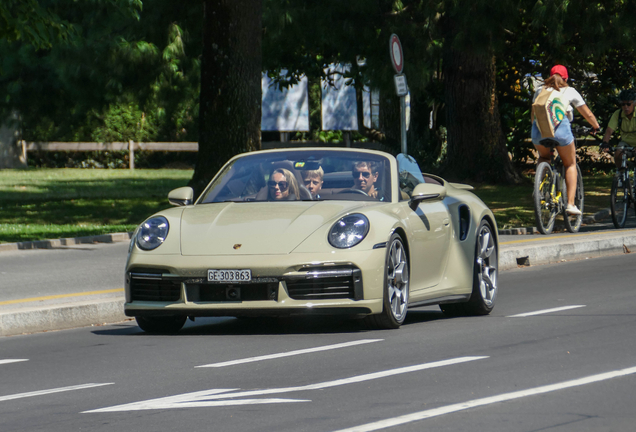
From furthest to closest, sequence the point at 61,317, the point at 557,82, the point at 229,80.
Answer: the point at 229,80
the point at 557,82
the point at 61,317

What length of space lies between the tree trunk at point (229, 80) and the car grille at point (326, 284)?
1028 cm

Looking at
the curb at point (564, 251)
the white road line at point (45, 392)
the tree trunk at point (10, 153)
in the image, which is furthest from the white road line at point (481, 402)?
the tree trunk at point (10, 153)

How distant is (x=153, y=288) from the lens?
25.1 ft

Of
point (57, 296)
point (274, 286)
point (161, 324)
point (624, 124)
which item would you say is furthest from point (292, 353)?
point (624, 124)

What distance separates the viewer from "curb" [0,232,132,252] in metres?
14.3

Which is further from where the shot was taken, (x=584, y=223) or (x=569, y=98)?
(x=584, y=223)

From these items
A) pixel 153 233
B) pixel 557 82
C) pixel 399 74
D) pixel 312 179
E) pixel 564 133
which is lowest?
pixel 153 233

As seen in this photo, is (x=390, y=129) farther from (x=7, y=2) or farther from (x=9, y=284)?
(x=9, y=284)

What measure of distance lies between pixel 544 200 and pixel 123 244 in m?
5.39

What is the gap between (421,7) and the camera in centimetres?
2100

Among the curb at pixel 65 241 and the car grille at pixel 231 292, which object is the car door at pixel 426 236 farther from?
Answer: the curb at pixel 65 241

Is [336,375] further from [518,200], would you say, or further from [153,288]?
[518,200]

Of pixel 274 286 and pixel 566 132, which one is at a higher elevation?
pixel 566 132

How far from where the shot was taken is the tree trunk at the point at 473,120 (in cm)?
2331
